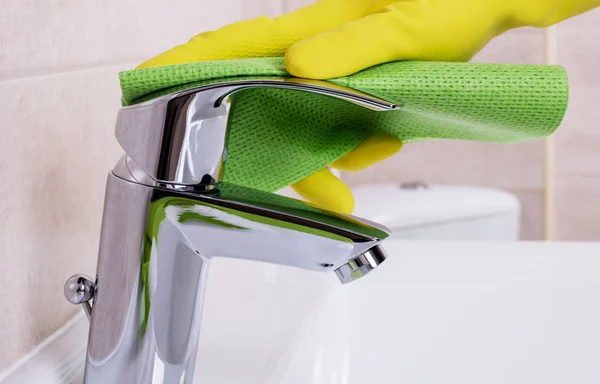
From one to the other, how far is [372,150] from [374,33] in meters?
0.07

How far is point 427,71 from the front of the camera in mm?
249

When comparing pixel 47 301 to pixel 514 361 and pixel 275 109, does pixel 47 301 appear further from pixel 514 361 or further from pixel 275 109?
pixel 514 361

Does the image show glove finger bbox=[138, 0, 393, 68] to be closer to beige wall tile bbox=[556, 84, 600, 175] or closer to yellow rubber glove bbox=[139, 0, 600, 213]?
yellow rubber glove bbox=[139, 0, 600, 213]

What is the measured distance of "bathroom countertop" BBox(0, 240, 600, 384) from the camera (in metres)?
0.38

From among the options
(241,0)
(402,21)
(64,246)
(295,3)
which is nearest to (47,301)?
(64,246)

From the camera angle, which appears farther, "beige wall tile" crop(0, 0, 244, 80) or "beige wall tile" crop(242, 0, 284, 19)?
"beige wall tile" crop(242, 0, 284, 19)

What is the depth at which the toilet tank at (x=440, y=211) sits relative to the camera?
0.97 meters

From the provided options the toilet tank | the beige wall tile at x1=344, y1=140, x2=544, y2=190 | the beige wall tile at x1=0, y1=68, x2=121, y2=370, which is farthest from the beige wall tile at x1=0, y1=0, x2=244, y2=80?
the beige wall tile at x1=344, y1=140, x2=544, y2=190

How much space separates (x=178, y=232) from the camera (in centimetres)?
26

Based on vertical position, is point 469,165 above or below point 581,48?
below

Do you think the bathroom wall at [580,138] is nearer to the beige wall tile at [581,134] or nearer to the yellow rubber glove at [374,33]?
the beige wall tile at [581,134]

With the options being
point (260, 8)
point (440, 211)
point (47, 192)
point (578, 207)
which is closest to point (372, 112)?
point (47, 192)

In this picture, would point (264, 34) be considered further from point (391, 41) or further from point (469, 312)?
point (469, 312)

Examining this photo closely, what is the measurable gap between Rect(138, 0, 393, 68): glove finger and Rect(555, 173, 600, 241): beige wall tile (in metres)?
1.26
